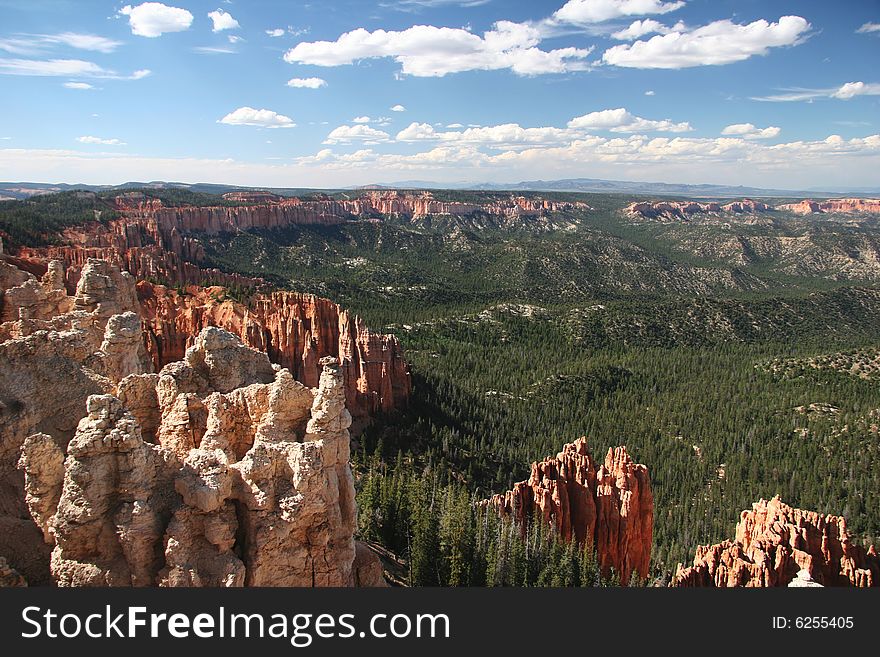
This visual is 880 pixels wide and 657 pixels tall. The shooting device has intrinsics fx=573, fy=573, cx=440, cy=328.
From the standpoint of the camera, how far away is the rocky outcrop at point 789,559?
2427 cm

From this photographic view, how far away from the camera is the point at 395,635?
9203 millimetres

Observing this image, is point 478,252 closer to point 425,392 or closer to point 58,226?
point 58,226

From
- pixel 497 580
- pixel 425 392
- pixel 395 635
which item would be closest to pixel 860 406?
pixel 425 392

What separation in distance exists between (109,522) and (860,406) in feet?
263

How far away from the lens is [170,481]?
1161cm

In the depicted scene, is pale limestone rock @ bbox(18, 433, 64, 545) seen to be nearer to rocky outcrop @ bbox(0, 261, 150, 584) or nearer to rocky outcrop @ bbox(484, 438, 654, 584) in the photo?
rocky outcrop @ bbox(0, 261, 150, 584)

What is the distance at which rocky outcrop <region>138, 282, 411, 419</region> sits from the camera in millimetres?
47531

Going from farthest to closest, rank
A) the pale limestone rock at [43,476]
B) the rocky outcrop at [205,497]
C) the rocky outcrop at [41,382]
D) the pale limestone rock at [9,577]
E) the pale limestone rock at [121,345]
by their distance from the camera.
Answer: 1. the pale limestone rock at [121,345]
2. the rocky outcrop at [41,382]
3. the pale limestone rock at [43,476]
4. the rocky outcrop at [205,497]
5. the pale limestone rock at [9,577]

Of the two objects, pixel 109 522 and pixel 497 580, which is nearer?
pixel 109 522

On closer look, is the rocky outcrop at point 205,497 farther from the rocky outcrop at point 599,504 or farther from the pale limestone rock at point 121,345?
the rocky outcrop at point 599,504

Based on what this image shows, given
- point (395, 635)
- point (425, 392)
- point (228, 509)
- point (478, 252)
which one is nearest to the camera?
point (395, 635)

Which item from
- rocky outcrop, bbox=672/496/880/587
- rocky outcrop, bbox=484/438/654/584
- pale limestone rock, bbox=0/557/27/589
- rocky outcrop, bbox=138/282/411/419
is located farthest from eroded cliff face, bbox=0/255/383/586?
rocky outcrop, bbox=138/282/411/419

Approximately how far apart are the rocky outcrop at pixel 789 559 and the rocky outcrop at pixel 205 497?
18046mm

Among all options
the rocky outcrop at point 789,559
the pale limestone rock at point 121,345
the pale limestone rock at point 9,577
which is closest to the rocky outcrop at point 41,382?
the pale limestone rock at point 121,345
